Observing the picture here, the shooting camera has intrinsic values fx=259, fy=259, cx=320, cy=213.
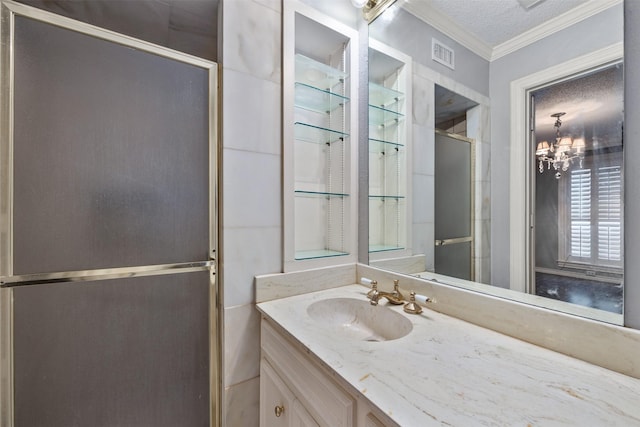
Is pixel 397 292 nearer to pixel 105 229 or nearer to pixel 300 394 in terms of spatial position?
pixel 300 394

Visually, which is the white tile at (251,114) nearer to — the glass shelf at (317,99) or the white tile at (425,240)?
the glass shelf at (317,99)

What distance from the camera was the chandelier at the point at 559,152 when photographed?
2.22ft

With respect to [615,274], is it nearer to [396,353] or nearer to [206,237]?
[396,353]

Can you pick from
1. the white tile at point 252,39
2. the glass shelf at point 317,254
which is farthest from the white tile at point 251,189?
the white tile at point 252,39

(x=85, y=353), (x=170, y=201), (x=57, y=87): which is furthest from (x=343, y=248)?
(x=57, y=87)

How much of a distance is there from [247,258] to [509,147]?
99cm

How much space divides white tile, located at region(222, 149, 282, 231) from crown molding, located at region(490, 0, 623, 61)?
862mm

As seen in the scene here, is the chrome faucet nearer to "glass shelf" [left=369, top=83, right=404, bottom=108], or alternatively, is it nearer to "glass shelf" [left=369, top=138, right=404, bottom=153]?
"glass shelf" [left=369, top=138, right=404, bottom=153]

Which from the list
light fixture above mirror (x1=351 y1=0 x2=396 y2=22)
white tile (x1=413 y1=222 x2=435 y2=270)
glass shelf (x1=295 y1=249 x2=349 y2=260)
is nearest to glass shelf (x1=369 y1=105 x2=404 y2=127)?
light fixture above mirror (x1=351 y1=0 x2=396 y2=22)

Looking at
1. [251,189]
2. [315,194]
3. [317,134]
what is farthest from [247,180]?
[317,134]

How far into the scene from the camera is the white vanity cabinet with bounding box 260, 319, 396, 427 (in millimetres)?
572

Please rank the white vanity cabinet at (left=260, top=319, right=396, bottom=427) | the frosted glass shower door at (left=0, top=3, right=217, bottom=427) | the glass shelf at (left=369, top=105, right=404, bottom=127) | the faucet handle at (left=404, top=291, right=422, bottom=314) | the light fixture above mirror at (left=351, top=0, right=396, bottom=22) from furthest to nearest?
the glass shelf at (left=369, top=105, right=404, bottom=127)
the light fixture above mirror at (left=351, top=0, right=396, bottom=22)
the faucet handle at (left=404, top=291, right=422, bottom=314)
the frosted glass shower door at (left=0, top=3, right=217, bottom=427)
the white vanity cabinet at (left=260, top=319, right=396, bottom=427)

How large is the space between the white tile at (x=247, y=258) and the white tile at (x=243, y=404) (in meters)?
0.34

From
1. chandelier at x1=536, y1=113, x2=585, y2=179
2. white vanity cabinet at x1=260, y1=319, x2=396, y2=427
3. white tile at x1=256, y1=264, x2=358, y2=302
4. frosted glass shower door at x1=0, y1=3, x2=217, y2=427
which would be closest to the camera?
white vanity cabinet at x1=260, y1=319, x2=396, y2=427
